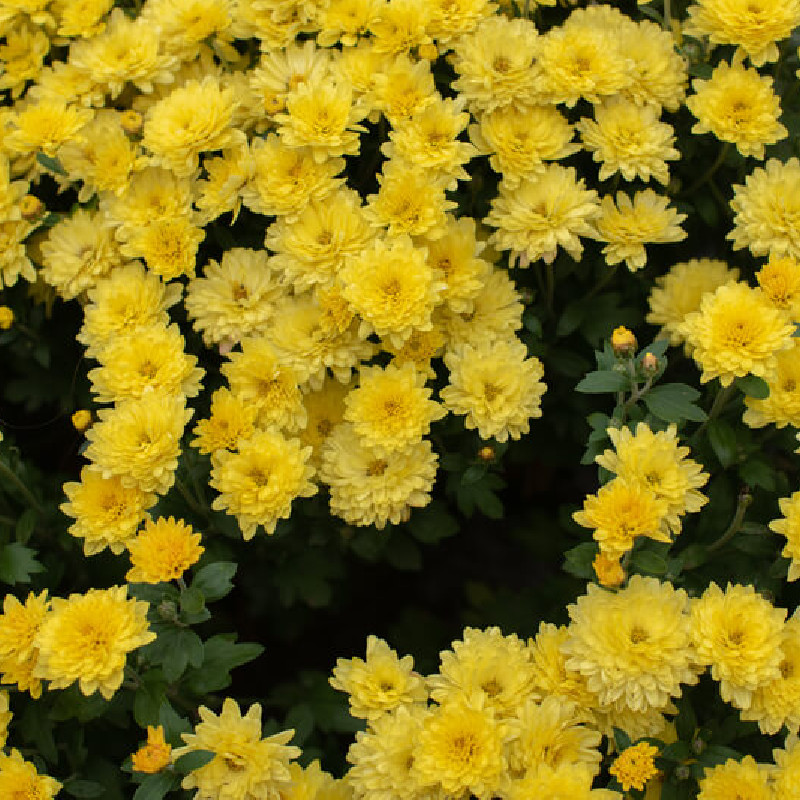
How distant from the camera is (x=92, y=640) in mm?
1975

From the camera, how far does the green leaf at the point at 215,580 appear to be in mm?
2115

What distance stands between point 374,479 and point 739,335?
92 centimetres

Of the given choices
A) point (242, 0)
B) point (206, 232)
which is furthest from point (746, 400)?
point (242, 0)

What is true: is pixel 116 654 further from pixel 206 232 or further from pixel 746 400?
pixel 746 400

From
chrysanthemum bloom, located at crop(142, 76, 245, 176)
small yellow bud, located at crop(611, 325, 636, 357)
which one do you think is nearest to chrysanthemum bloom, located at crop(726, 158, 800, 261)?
small yellow bud, located at crop(611, 325, 636, 357)

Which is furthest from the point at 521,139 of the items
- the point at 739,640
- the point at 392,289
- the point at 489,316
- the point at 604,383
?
the point at 739,640

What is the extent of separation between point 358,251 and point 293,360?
324 mm

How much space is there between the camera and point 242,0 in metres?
2.65

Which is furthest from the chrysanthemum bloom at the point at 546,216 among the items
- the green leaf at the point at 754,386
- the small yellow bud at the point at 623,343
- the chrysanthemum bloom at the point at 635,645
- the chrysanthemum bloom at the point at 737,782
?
the chrysanthemum bloom at the point at 737,782

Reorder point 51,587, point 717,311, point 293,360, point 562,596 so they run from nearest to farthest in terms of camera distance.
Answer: point 717,311 → point 293,360 → point 51,587 → point 562,596

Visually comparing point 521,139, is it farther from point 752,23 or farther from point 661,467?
point 661,467

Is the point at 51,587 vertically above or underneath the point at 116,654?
underneath

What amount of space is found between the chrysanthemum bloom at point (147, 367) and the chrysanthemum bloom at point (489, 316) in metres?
0.66

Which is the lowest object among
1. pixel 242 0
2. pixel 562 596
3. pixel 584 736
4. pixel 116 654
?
pixel 562 596
